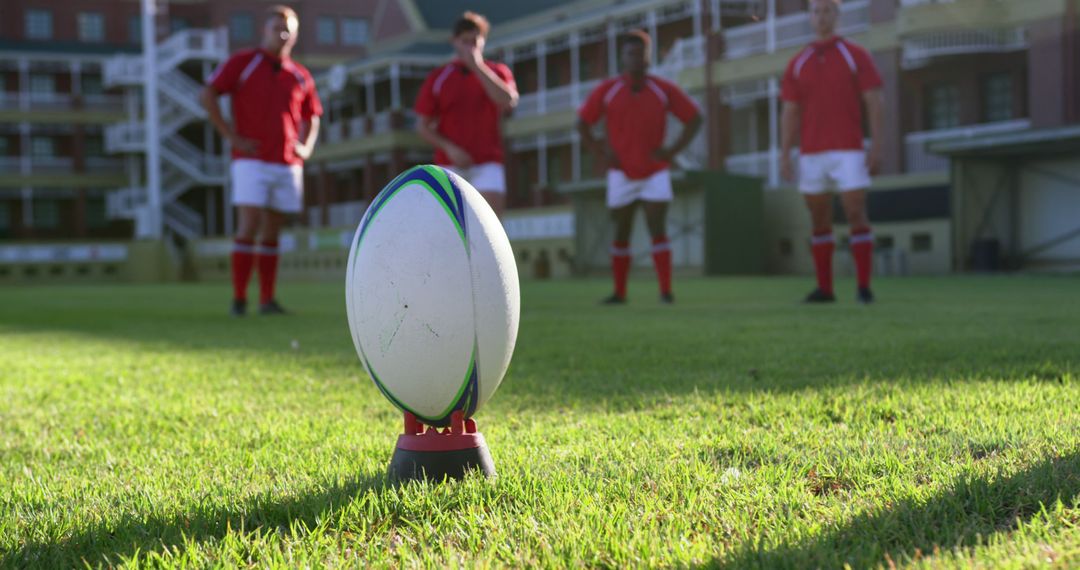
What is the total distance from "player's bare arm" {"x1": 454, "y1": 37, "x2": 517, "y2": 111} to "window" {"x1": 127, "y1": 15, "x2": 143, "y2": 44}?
2015 inches

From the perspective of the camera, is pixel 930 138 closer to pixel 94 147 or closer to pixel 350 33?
pixel 350 33

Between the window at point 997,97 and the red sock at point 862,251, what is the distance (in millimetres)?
19124

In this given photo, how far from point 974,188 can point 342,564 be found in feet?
74.4

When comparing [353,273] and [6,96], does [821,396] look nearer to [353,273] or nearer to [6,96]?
[353,273]

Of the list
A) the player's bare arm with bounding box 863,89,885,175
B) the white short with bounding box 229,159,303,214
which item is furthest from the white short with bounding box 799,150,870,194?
the white short with bounding box 229,159,303,214

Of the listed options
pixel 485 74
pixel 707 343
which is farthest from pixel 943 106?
pixel 707 343

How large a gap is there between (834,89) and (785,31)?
2108cm

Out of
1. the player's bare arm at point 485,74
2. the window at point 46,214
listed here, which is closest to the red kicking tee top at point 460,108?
the player's bare arm at point 485,74

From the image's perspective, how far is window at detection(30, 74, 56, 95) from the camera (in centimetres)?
5191

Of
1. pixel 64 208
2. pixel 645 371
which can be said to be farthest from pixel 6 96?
pixel 645 371

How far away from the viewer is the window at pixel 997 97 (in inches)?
1024

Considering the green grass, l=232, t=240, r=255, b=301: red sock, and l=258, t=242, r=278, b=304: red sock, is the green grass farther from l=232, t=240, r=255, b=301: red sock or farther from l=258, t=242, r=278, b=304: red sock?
l=258, t=242, r=278, b=304: red sock

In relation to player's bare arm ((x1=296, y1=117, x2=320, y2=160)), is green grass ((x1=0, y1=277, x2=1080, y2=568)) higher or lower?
lower

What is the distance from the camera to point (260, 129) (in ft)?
29.6
